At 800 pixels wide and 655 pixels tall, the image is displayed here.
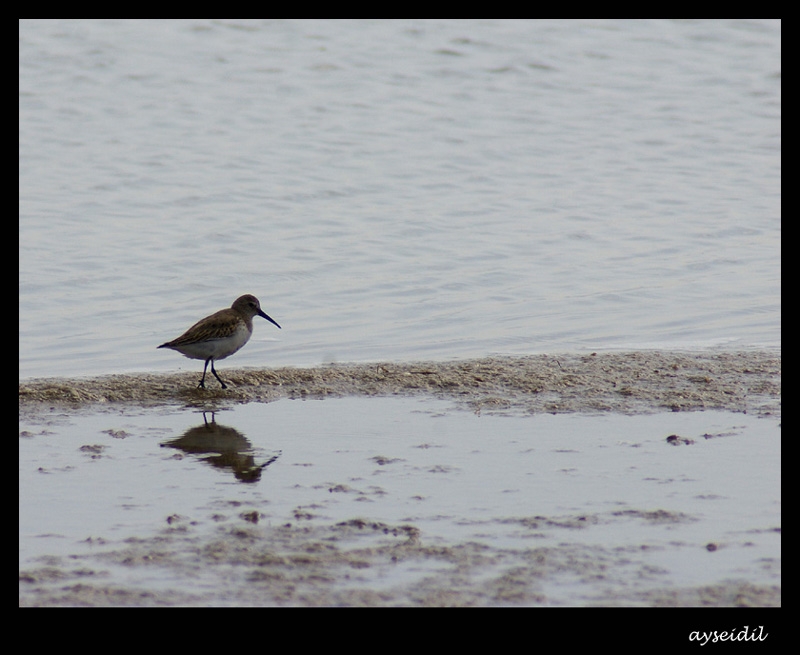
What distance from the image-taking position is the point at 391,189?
53.4 feet

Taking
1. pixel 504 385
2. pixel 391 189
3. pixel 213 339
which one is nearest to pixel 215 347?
pixel 213 339

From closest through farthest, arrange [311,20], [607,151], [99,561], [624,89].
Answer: [99,561], [607,151], [624,89], [311,20]

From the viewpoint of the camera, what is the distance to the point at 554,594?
478cm

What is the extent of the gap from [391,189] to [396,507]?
10.8 m

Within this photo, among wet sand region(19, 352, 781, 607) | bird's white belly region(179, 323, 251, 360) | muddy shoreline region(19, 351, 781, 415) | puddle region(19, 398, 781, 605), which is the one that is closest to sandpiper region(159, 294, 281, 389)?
bird's white belly region(179, 323, 251, 360)

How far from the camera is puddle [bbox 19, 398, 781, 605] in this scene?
486cm

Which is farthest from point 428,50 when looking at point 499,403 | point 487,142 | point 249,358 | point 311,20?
point 499,403

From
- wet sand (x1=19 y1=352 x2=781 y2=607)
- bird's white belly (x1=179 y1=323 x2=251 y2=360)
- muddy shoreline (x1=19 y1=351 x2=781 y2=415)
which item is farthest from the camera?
bird's white belly (x1=179 y1=323 x2=251 y2=360)

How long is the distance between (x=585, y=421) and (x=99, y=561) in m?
3.36

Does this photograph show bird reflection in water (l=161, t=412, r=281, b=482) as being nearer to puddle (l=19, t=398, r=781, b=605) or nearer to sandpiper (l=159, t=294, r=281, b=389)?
puddle (l=19, t=398, r=781, b=605)

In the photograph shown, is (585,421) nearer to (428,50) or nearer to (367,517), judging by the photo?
(367,517)

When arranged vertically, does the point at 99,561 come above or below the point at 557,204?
below

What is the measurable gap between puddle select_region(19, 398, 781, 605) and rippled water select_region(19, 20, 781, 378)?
2457 millimetres

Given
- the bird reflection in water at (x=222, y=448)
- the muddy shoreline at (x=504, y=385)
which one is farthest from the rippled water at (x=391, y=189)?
the bird reflection in water at (x=222, y=448)
